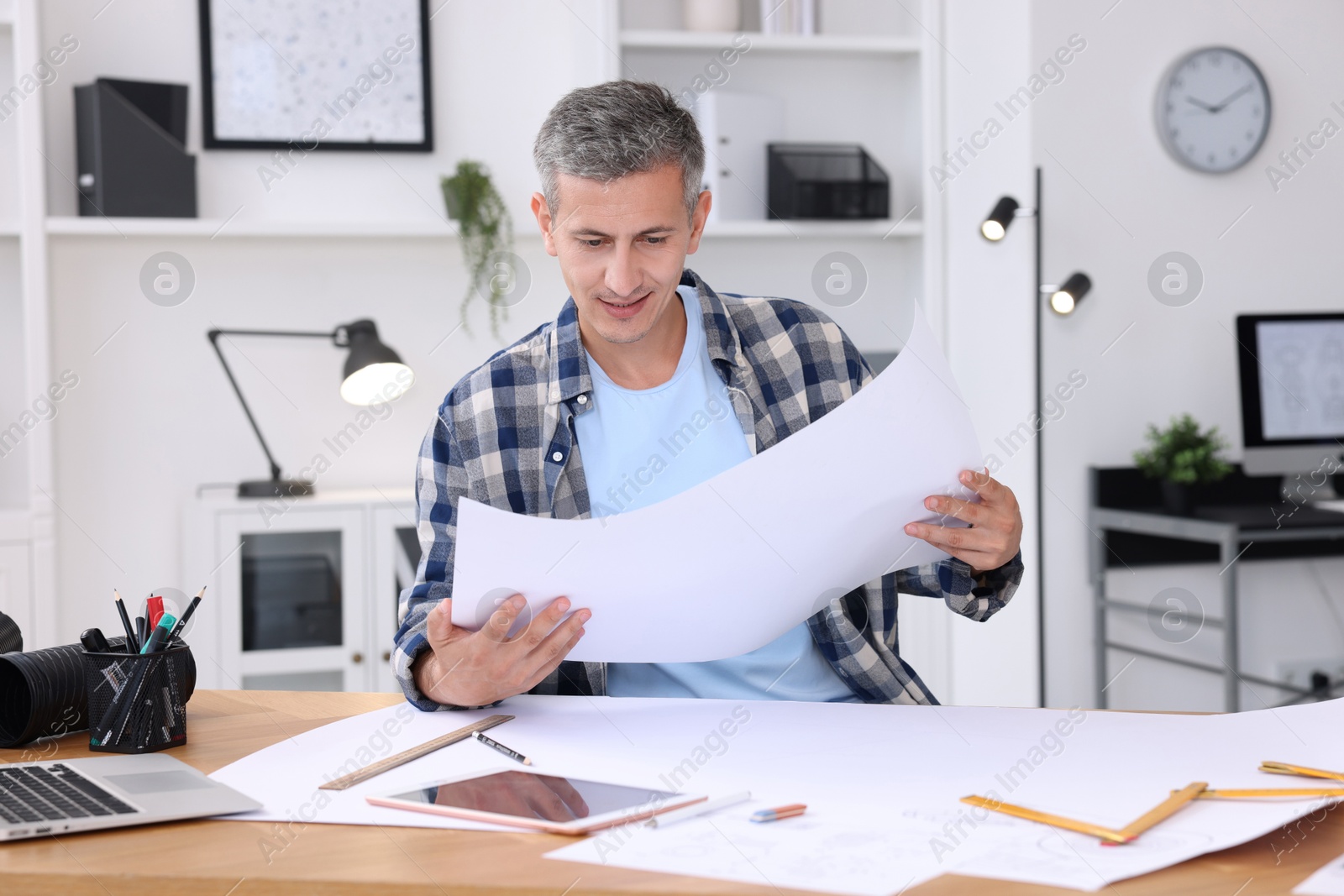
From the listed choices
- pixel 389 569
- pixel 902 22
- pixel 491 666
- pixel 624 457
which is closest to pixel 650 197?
pixel 624 457

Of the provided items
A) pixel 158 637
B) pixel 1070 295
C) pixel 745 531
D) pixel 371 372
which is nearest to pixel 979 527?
pixel 745 531

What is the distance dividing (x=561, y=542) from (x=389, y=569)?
1970 mm

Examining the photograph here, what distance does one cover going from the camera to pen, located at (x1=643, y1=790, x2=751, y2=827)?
852 millimetres

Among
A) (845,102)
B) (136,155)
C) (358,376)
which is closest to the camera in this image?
(358,376)

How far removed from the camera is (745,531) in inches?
41.3

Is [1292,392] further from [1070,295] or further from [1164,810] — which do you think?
[1164,810]

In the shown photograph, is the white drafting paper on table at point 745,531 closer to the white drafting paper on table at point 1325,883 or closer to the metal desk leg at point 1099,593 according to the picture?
the white drafting paper on table at point 1325,883

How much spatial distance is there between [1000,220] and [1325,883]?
2233 millimetres

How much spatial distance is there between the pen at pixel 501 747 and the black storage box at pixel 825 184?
2.22 metres

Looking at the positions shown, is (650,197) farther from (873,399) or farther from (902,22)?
(902,22)

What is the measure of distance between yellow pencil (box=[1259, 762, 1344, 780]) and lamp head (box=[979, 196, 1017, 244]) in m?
1.99

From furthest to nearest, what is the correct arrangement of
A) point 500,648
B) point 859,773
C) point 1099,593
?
point 1099,593
point 500,648
point 859,773

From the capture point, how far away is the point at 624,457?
1438 millimetres

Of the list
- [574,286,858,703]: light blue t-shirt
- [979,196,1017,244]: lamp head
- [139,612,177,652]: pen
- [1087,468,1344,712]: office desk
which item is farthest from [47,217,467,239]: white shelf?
[139,612,177,652]: pen
